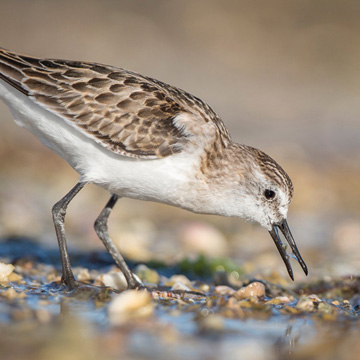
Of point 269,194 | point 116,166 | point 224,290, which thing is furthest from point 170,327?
point 269,194

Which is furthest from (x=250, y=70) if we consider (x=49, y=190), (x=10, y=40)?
(x=49, y=190)

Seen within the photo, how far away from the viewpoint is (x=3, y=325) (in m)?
4.37

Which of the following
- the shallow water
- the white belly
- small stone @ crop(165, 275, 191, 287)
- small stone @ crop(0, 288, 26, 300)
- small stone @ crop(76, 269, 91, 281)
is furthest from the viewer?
small stone @ crop(165, 275, 191, 287)

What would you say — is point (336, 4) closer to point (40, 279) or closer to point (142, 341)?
point (40, 279)

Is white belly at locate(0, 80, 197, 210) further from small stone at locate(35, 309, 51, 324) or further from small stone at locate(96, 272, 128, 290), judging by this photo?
small stone at locate(35, 309, 51, 324)

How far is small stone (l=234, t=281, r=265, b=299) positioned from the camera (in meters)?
5.93

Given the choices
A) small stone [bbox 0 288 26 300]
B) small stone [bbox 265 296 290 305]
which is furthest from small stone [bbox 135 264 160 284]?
small stone [bbox 0 288 26 300]

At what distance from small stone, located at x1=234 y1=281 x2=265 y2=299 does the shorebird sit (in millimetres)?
765

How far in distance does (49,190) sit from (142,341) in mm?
6859

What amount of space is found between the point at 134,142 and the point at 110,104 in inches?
17.5

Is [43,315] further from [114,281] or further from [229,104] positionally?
[229,104]

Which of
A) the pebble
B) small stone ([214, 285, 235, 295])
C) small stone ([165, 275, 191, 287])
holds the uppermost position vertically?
the pebble

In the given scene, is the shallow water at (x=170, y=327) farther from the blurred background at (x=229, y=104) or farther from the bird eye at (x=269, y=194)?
the blurred background at (x=229, y=104)

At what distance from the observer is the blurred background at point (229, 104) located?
9.09 metres
